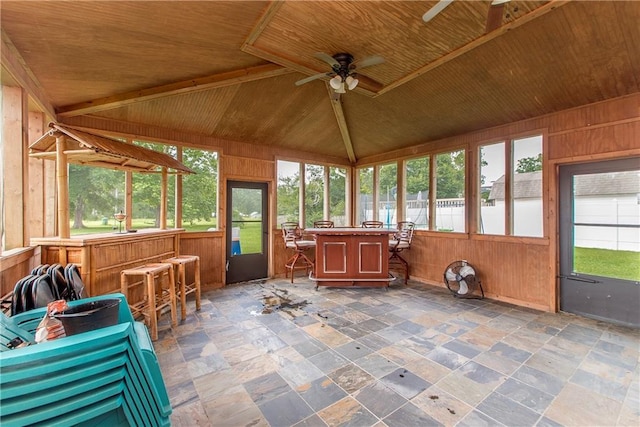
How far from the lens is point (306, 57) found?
11.3 feet

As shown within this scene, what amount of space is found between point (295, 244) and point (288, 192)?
4.58ft

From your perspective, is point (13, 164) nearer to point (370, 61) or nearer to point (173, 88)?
point (173, 88)

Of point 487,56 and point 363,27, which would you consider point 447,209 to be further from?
point 363,27

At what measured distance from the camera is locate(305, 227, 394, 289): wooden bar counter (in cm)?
506

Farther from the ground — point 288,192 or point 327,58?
point 327,58

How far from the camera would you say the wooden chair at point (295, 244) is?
5617 mm

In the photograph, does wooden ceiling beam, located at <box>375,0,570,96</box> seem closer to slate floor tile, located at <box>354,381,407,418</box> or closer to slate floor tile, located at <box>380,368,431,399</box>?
slate floor tile, located at <box>380,368,431,399</box>

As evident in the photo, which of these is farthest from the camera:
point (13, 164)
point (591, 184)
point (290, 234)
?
point (290, 234)

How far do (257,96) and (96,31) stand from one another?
222 centimetres

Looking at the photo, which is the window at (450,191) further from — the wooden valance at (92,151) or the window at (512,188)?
the wooden valance at (92,151)

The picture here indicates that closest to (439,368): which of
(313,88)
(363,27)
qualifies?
(363,27)

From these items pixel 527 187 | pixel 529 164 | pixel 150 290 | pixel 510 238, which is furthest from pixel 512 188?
pixel 150 290

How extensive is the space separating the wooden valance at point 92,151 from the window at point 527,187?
5.43 meters

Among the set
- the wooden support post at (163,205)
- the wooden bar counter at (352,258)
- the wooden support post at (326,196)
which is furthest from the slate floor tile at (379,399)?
the wooden support post at (326,196)
